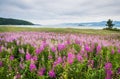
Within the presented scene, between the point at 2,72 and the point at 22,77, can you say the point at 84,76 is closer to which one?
the point at 22,77

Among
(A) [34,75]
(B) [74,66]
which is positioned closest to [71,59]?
(B) [74,66]

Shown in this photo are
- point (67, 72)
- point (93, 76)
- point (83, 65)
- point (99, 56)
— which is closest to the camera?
point (93, 76)

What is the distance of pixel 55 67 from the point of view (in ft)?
17.4

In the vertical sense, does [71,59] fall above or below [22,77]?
above

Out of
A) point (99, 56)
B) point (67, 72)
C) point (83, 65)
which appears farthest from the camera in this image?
point (99, 56)

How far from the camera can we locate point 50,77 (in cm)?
506

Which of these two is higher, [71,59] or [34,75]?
[71,59]

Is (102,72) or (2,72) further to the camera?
(2,72)

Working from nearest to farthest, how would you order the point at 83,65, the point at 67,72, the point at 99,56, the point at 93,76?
the point at 93,76 → the point at 67,72 → the point at 83,65 → the point at 99,56

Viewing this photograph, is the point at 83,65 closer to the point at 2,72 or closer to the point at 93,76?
the point at 93,76

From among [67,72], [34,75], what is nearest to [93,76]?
[67,72]

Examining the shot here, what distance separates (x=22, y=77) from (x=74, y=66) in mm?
1154

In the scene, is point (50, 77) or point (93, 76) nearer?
point (93, 76)

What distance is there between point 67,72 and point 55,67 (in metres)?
0.41
